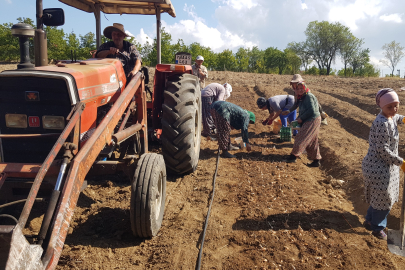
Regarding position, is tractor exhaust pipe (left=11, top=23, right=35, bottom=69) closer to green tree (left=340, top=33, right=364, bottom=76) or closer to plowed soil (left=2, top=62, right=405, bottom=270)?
plowed soil (left=2, top=62, right=405, bottom=270)

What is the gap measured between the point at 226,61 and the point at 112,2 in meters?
59.8

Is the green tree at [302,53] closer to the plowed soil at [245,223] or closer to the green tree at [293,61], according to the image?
the green tree at [293,61]

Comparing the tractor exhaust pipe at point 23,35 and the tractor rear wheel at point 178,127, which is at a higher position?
the tractor exhaust pipe at point 23,35

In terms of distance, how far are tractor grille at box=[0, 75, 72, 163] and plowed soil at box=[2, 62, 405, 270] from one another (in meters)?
0.82

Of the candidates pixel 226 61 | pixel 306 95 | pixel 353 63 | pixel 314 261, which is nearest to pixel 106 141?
pixel 314 261

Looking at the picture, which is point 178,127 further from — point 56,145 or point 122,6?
point 122,6

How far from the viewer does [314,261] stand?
10.9 ft

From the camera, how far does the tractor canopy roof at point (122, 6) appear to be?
5445 millimetres

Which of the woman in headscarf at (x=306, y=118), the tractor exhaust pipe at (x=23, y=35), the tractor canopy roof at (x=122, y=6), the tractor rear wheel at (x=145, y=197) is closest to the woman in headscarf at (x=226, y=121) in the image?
the woman in headscarf at (x=306, y=118)


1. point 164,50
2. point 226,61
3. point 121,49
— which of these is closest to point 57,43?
point 164,50

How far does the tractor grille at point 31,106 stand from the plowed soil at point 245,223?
82cm

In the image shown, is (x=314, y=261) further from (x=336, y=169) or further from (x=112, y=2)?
(x=112, y=2)

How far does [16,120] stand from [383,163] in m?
3.87

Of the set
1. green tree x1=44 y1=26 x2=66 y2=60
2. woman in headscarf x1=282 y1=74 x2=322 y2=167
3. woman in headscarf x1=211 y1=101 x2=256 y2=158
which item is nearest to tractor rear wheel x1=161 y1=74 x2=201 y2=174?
woman in headscarf x1=211 y1=101 x2=256 y2=158
